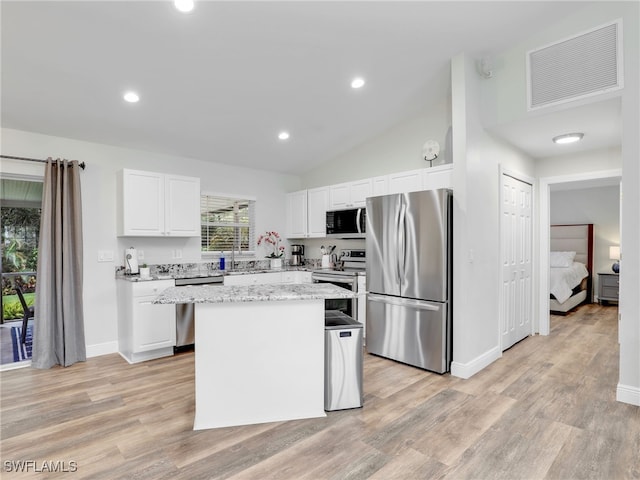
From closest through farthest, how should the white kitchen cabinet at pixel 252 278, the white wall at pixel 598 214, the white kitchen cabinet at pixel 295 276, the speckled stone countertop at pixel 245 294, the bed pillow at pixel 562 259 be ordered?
the speckled stone countertop at pixel 245 294
the white kitchen cabinet at pixel 252 278
the white kitchen cabinet at pixel 295 276
the bed pillow at pixel 562 259
the white wall at pixel 598 214

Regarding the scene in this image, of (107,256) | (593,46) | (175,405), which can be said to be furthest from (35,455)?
(593,46)

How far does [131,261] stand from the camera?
411 centimetres

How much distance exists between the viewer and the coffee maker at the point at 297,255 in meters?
5.86

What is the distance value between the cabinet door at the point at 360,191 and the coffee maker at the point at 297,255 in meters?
1.52

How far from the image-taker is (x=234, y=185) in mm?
5344

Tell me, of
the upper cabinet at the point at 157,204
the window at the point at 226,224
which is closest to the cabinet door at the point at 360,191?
the window at the point at 226,224

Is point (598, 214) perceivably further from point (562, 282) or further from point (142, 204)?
point (142, 204)

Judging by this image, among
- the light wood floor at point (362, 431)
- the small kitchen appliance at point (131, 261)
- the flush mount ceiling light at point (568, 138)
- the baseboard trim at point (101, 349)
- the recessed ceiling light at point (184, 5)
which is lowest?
→ the light wood floor at point (362, 431)

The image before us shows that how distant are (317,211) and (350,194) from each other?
0.71 metres

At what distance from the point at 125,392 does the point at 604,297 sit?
826 cm

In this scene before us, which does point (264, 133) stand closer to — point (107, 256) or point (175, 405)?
point (107, 256)

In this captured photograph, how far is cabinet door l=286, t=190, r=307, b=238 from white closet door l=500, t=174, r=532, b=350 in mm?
2827

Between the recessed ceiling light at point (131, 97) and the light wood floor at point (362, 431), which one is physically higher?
the recessed ceiling light at point (131, 97)

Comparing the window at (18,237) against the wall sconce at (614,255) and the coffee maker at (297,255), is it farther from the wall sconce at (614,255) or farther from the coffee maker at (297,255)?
the wall sconce at (614,255)
